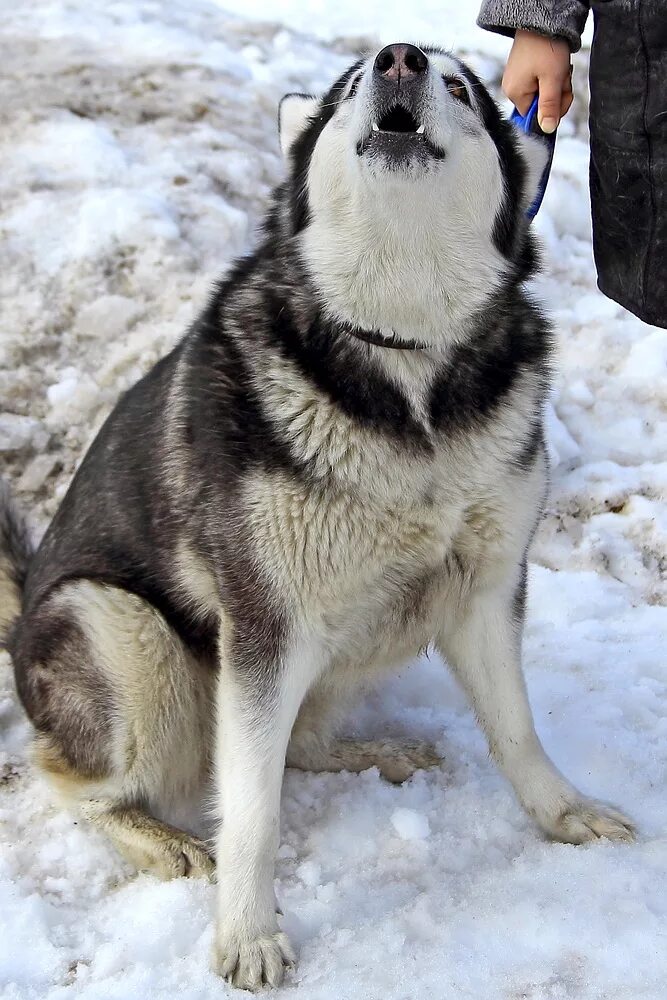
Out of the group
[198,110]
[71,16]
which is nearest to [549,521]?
[198,110]

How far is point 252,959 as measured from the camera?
2225 mm

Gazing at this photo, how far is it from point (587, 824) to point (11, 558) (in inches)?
78.4

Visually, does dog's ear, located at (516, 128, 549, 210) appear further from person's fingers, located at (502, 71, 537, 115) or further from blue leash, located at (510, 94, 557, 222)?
person's fingers, located at (502, 71, 537, 115)

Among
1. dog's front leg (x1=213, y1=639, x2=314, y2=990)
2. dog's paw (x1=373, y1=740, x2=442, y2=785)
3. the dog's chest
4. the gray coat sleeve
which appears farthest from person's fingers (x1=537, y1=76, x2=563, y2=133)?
dog's paw (x1=373, y1=740, x2=442, y2=785)

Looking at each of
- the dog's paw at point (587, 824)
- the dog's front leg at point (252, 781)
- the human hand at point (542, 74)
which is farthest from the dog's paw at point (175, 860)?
the human hand at point (542, 74)

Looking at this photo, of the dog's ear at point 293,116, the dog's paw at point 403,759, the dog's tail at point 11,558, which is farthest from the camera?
the dog's tail at point 11,558

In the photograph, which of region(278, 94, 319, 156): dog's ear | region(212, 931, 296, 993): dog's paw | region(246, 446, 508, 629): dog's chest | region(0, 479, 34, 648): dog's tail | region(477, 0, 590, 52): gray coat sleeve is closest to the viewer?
→ region(212, 931, 296, 993): dog's paw

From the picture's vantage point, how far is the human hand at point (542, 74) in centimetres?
267

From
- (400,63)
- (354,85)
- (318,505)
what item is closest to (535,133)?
(354,85)

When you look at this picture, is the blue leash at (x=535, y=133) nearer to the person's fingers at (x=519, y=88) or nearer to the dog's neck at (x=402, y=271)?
the person's fingers at (x=519, y=88)

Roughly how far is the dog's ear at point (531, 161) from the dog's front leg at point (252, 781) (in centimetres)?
136

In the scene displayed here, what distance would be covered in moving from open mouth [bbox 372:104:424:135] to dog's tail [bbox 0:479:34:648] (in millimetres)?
1775

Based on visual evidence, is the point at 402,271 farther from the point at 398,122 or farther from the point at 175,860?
the point at 175,860

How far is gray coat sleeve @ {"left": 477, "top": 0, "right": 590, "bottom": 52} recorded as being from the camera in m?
2.54
